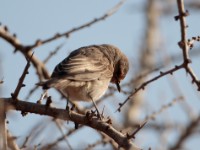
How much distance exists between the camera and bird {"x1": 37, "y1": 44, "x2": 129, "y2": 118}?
573 centimetres

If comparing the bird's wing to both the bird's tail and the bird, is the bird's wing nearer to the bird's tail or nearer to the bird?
the bird

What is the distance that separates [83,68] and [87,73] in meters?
0.08

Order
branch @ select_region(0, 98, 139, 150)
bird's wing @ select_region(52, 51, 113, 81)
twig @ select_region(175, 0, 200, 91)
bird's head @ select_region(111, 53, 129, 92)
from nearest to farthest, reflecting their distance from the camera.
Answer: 1. twig @ select_region(175, 0, 200, 91)
2. branch @ select_region(0, 98, 139, 150)
3. bird's wing @ select_region(52, 51, 113, 81)
4. bird's head @ select_region(111, 53, 129, 92)

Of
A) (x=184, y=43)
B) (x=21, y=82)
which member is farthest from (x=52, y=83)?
(x=184, y=43)

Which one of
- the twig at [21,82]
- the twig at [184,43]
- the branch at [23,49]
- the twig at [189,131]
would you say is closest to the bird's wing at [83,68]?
the branch at [23,49]

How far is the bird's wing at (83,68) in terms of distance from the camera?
5.85 meters

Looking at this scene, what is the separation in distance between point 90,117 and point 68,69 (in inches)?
68.2

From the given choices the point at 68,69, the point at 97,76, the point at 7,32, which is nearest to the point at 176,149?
the point at 7,32

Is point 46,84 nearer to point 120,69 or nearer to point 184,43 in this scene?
point 184,43

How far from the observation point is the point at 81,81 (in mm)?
6059

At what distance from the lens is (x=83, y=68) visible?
251 inches

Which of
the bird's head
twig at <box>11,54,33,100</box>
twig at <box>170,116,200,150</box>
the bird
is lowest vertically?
the bird's head

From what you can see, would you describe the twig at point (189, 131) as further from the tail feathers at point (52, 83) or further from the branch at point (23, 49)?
the tail feathers at point (52, 83)

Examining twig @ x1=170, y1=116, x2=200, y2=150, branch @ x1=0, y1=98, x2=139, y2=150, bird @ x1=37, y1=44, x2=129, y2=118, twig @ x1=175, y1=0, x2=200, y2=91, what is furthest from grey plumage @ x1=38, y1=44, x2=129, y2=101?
twig @ x1=170, y1=116, x2=200, y2=150
